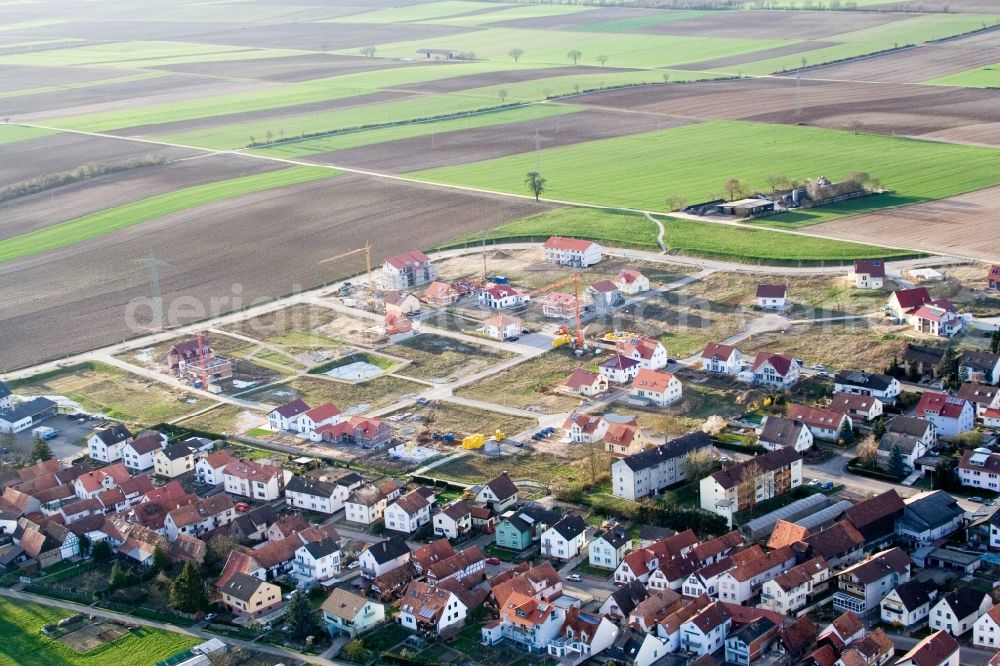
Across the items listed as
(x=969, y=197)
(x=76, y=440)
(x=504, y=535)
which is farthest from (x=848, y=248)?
(x=76, y=440)

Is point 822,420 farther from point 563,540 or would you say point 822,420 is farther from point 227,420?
point 227,420

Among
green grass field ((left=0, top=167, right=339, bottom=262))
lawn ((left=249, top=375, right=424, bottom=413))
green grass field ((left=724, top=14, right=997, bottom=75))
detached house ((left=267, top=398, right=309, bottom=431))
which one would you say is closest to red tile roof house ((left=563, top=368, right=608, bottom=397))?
lawn ((left=249, top=375, right=424, bottom=413))

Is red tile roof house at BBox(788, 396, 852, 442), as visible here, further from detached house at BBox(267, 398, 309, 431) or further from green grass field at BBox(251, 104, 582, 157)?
green grass field at BBox(251, 104, 582, 157)

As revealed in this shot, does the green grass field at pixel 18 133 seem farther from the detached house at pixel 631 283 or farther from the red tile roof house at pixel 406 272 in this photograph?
the detached house at pixel 631 283

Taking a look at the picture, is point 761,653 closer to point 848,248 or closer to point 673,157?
point 848,248

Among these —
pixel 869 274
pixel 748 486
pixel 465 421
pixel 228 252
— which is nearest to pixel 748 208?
pixel 869 274

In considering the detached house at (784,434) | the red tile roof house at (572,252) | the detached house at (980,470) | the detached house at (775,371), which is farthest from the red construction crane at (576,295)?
the detached house at (980,470)
